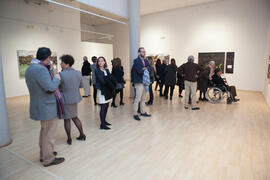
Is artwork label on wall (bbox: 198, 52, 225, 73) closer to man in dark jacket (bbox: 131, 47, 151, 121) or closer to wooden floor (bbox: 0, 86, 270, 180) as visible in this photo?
wooden floor (bbox: 0, 86, 270, 180)

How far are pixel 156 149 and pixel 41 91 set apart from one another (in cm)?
213

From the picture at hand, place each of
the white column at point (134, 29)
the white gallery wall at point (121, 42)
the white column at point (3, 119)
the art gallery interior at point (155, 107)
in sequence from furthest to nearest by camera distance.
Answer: the white gallery wall at point (121, 42) → the white column at point (134, 29) → the white column at point (3, 119) → the art gallery interior at point (155, 107)

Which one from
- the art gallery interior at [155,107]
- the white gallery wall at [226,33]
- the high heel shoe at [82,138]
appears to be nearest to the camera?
the art gallery interior at [155,107]

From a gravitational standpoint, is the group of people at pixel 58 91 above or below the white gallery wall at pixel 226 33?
below

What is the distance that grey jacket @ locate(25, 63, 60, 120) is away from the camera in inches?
89.7

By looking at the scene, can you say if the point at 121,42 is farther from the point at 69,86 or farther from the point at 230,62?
the point at 69,86

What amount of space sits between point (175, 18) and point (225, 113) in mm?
7518

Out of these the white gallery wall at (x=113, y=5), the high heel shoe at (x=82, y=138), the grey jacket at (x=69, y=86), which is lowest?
the high heel shoe at (x=82, y=138)

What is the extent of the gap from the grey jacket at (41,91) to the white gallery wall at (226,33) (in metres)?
9.54

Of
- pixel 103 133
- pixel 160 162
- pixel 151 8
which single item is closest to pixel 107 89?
pixel 103 133

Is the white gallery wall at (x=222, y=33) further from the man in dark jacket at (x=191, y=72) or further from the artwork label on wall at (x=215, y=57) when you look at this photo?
the man in dark jacket at (x=191, y=72)

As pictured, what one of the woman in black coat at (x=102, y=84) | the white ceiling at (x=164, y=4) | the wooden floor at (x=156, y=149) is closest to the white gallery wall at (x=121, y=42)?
the white ceiling at (x=164, y=4)

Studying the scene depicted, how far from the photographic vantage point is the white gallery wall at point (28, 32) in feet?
25.3

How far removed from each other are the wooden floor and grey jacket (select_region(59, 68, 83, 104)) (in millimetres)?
946
